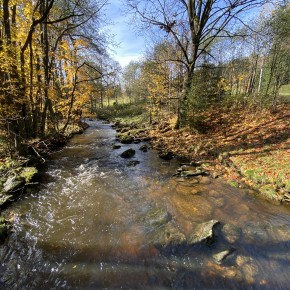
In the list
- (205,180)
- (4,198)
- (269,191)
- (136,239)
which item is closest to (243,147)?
(205,180)

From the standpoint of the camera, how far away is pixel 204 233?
4.32m

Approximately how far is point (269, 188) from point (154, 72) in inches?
449

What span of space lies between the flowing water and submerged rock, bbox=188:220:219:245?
0.39ft

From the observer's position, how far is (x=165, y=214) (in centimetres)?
518

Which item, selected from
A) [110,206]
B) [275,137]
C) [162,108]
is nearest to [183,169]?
[110,206]

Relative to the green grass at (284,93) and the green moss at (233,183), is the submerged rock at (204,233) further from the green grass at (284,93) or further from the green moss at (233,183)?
the green grass at (284,93)

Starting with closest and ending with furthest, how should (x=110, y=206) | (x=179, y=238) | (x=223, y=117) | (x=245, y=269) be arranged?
1. (x=245, y=269)
2. (x=179, y=238)
3. (x=110, y=206)
4. (x=223, y=117)

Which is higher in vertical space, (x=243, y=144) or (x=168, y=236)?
(x=243, y=144)

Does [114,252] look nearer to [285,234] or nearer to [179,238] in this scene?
[179,238]

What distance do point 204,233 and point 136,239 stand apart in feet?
5.05

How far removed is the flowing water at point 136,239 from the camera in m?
3.41

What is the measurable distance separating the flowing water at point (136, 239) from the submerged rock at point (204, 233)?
0.39ft

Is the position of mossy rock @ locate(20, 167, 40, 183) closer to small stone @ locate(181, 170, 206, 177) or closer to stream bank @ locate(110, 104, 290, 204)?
small stone @ locate(181, 170, 206, 177)

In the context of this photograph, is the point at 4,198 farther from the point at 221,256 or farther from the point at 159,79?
the point at 159,79
